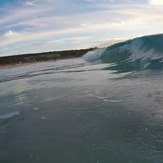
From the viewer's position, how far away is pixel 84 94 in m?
6.60

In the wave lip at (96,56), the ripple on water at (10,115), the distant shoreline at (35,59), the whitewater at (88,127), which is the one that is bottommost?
the distant shoreline at (35,59)

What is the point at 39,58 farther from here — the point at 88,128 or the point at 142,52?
the point at 88,128

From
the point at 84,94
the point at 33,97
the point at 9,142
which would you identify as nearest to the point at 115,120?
the point at 9,142

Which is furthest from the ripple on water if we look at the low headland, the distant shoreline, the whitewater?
the low headland

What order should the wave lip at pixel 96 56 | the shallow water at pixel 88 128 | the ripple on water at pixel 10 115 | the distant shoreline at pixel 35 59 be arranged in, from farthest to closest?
the distant shoreline at pixel 35 59
the wave lip at pixel 96 56
the ripple on water at pixel 10 115
the shallow water at pixel 88 128

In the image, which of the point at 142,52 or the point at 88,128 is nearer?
the point at 88,128

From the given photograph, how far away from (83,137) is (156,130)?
94 cm

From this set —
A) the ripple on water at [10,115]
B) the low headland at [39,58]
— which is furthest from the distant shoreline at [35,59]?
the ripple on water at [10,115]

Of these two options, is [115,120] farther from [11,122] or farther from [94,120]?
[11,122]

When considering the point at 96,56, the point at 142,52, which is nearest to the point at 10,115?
the point at 142,52

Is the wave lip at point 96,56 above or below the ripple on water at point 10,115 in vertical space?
below

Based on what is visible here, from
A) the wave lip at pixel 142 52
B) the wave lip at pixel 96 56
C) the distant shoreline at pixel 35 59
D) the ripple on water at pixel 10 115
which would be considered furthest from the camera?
the distant shoreline at pixel 35 59

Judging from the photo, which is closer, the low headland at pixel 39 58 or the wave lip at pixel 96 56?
the wave lip at pixel 96 56

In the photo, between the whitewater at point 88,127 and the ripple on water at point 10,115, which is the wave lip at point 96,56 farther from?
the ripple on water at point 10,115
